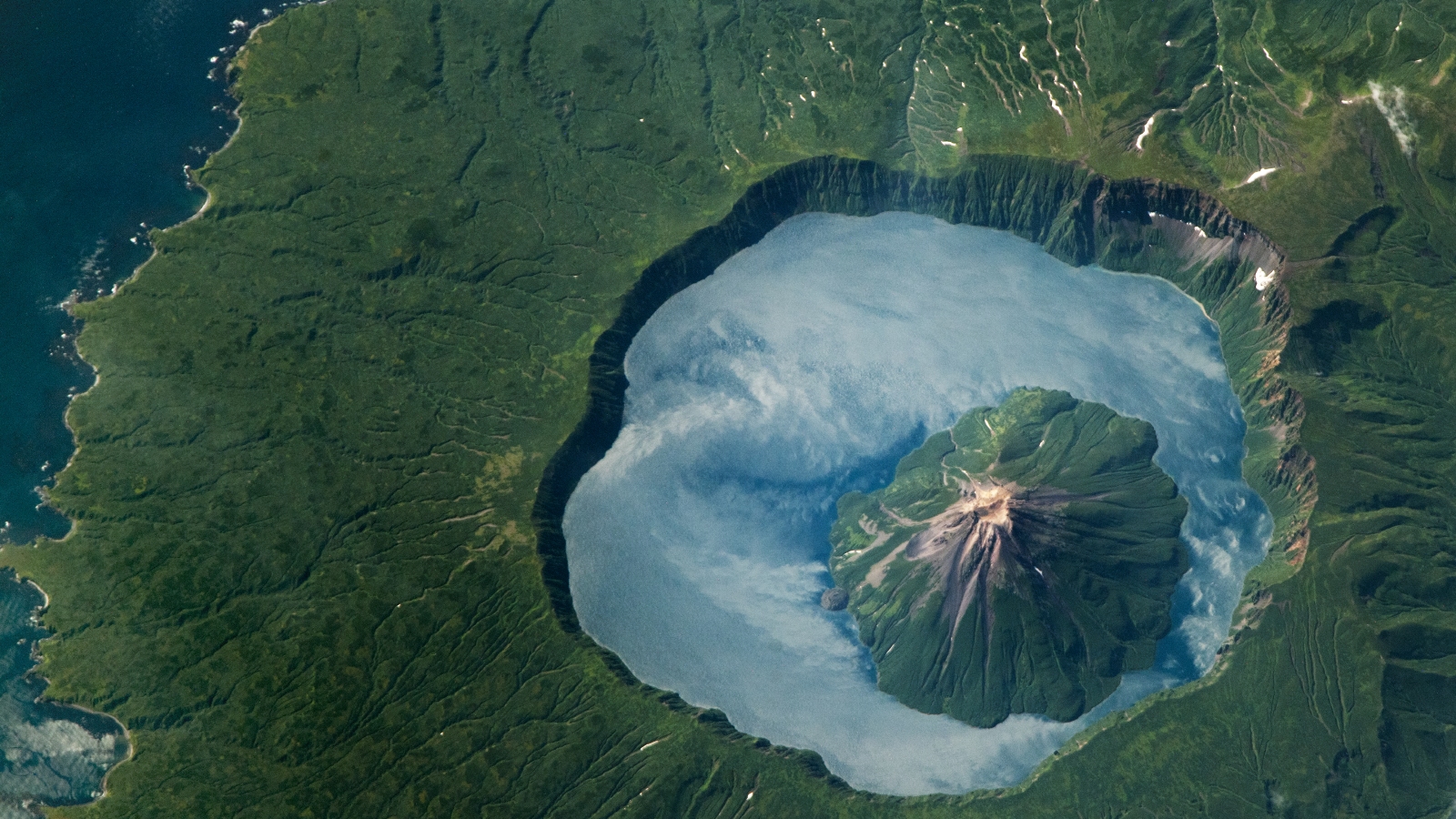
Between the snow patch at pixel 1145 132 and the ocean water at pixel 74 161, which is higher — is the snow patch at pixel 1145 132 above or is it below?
below

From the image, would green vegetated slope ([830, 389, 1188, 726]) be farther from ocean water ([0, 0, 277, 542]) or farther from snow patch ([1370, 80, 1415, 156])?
ocean water ([0, 0, 277, 542])

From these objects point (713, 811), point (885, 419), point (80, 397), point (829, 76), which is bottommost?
point (713, 811)

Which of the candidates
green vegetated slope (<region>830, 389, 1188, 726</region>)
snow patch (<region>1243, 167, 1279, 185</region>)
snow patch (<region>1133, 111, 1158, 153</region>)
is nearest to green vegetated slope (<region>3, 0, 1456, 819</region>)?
snow patch (<region>1133, 111, 1158, 153</region>)

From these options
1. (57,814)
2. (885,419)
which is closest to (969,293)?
(885,419)

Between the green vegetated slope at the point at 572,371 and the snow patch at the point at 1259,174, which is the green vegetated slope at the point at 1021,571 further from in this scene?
the snow patch at the point at 1259,174

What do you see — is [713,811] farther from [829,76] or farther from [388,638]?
[829,76]

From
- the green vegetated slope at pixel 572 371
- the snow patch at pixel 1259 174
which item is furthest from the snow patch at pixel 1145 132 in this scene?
the snow patch at pixel 1259 174
